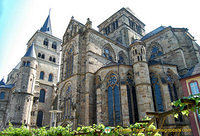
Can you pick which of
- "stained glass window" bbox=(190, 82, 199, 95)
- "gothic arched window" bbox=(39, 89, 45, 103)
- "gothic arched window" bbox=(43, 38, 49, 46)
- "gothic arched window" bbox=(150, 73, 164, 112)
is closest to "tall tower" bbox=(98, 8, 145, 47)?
"gothic arched window" bbox=(150, 73, 164, 112)

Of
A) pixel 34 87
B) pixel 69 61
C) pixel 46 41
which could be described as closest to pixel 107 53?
pixel 69 61

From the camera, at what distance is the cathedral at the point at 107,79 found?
16078mm

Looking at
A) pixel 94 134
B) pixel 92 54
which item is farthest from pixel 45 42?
pixel 94 134

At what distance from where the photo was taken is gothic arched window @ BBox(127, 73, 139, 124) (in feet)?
51.8

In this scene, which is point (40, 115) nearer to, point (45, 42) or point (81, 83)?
point (81, 83)

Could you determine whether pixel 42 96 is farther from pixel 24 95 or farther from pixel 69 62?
pixel 69 62

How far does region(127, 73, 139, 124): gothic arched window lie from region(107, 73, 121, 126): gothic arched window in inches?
42.9

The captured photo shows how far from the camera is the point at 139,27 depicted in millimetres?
36188

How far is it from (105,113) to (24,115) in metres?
14.6

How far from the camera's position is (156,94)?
17031 millimetres

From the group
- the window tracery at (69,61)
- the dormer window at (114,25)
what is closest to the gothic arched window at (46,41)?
the dormer window at (114,25)

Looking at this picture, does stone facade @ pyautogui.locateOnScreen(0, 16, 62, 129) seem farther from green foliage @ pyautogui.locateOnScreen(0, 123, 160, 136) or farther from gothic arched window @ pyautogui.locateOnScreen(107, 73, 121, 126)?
green foliage @ pyautogui.locateOnScreen(0, 123, 160, 136)

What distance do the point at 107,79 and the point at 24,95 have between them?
15.2 metres

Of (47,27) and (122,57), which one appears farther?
(47,27)
